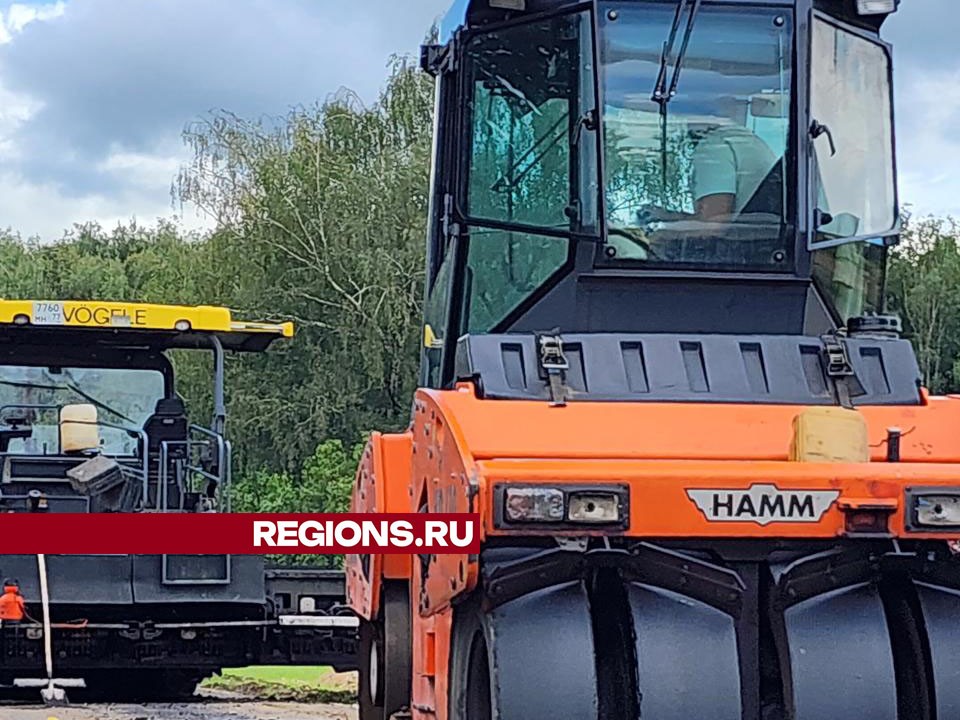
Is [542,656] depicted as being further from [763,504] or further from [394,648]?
[394,648]

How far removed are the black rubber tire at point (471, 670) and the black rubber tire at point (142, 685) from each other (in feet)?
27.4

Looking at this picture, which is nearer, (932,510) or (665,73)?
(932,510)

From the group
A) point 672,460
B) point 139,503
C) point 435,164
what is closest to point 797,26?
point 435,164

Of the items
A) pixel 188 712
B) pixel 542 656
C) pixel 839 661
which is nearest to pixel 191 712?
pixel 188 712

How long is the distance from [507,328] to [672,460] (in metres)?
1.40

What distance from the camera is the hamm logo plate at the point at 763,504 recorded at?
3986 mm

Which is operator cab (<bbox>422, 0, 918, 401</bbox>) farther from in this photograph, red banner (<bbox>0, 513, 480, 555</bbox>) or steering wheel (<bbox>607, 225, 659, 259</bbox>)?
red banner (<bbox>0, 513, 480, 555</bbox>)

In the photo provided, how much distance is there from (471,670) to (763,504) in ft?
2.99

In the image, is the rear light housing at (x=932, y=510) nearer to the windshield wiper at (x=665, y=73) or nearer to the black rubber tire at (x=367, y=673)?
the windshield wiper at (x=665, y=73)

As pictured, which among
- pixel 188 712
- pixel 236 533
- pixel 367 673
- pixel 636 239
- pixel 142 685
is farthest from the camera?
pixel 142 685

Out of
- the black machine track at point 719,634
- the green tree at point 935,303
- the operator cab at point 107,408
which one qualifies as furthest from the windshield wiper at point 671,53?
the green tree at point 935,303

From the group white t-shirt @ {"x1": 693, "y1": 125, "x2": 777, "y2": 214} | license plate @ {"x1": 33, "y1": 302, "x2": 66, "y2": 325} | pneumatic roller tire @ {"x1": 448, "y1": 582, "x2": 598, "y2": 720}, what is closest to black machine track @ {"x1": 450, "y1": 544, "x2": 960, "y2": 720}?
pneumatic roller tire @ {"x1": 448, "y1": 582, "x2": 598, "y2": 720}

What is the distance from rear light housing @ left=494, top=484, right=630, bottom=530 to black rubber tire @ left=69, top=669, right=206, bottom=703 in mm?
8954

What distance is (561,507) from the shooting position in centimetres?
395
